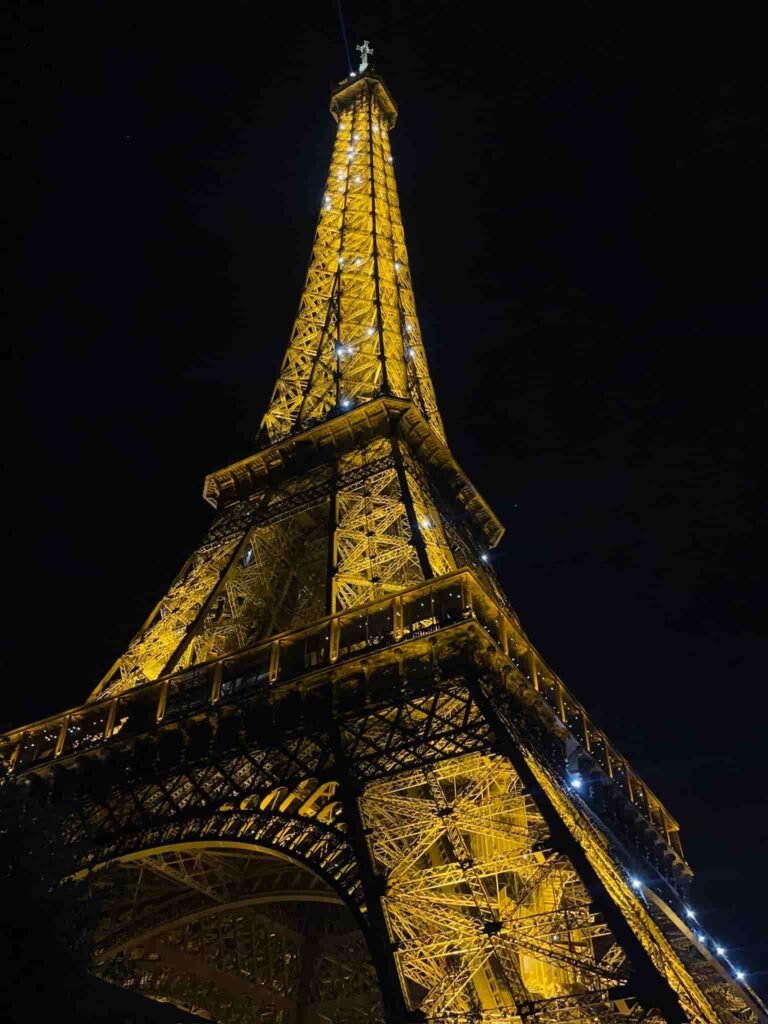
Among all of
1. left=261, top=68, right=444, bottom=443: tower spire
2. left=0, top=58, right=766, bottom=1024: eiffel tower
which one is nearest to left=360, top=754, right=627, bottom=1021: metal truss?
left=0, top=58, right=766, bottom=1024: eiffel tower

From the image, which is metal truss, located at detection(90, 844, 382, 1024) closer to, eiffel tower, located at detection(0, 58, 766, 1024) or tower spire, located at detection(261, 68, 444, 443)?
eiffel tower, located at detection(0, 58, 766, 1024)

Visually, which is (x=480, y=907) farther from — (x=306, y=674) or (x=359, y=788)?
(x=306, y=674)

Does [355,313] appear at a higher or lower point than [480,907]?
higher

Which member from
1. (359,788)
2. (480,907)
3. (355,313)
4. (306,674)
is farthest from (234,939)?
(355,313)

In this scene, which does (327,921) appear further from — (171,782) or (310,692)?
(310,692)

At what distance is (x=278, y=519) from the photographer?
27516 mm

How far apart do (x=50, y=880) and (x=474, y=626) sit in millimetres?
8024

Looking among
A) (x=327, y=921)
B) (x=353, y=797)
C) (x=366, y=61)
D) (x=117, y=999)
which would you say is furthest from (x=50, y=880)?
(x=366, y=61)

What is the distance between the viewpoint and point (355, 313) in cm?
3509

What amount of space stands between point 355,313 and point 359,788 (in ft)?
73.4

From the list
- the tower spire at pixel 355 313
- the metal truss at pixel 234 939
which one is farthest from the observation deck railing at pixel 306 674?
the tower spire at pixel 355 313

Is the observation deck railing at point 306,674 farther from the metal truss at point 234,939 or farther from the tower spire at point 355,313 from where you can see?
the tower spire at point 355,313

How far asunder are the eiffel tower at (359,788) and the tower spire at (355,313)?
647 mm

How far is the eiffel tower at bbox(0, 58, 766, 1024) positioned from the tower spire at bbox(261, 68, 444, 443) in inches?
25.5
